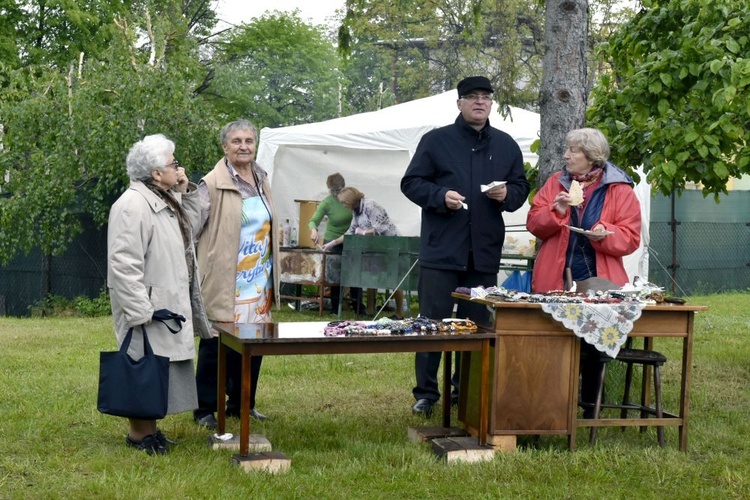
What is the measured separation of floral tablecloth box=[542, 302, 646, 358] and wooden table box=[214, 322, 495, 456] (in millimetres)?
393

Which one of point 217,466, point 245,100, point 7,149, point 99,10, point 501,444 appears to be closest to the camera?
point 217,466

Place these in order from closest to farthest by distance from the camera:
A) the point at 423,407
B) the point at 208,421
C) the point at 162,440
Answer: the point at 162,440
the point at 208,421
the point at 423,407

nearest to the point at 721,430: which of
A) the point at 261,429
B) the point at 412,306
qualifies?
the point at 261,429

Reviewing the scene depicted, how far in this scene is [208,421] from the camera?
625cm

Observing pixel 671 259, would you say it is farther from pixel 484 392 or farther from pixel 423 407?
pixel 484 392

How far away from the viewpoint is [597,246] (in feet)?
19.4

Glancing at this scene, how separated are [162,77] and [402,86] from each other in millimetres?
22919

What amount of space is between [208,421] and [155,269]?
4.17 feet

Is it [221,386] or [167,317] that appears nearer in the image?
[167,317]

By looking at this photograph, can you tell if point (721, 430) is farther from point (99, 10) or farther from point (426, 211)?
point (99, 10)

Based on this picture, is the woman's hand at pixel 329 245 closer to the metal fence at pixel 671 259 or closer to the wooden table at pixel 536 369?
the metal fence at pixel 671 259

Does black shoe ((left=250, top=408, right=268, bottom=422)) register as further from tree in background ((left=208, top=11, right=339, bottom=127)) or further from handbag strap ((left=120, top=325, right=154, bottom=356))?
tree in background ((left=208, top=11, right=339, bottom=127))

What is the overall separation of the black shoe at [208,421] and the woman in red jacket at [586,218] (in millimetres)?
2075

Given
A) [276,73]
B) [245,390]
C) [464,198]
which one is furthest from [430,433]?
[276,73]
